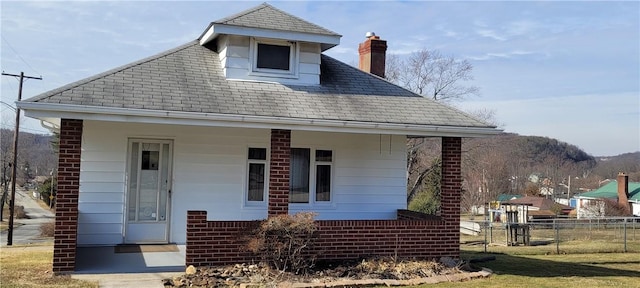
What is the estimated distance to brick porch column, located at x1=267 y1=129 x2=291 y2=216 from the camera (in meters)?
9.74

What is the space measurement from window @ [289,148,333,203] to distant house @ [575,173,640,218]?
41.3m

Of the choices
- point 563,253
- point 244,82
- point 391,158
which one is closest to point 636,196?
point 563,253

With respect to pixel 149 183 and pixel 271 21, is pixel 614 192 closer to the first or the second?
pixel 271 21

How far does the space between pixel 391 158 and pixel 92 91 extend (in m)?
6.76

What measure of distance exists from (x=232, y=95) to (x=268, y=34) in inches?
70.1

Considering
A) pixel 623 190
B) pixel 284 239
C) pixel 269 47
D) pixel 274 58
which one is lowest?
pixel 284 239

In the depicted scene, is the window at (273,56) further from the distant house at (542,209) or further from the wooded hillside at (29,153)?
the wooded hillside at (29,153)

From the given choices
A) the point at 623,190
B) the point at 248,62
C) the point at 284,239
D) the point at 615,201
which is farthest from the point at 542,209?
the point at 284,239

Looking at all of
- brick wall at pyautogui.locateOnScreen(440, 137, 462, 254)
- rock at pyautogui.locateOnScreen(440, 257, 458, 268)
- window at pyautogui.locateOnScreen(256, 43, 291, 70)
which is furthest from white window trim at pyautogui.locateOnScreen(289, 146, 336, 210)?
rock at pyautogui.locateOnScreen(440, 257, 458, 268)

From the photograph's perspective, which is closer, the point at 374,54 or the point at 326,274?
the point at 326,274

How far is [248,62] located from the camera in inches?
444

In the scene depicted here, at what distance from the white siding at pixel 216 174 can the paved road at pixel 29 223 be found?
22831 millimetres

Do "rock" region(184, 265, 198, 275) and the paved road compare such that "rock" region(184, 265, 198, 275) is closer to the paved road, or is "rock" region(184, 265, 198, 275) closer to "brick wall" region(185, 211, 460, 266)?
"brick wall" region(185, 211, 460, 266)

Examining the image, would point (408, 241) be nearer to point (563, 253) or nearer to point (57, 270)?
point (57, 270)
